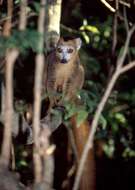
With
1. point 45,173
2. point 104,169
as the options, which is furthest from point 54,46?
point 104,169

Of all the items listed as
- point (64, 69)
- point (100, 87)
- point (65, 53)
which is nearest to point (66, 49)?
point (65, 53)

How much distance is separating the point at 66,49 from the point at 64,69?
14 centimetres

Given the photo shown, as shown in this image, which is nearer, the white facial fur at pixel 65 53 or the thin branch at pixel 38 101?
the thin branch at pixel 38 101

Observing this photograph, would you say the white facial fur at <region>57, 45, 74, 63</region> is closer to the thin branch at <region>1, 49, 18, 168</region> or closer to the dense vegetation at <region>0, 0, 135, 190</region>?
the dense vegetation at <region>0, 0, 135, 190</region>

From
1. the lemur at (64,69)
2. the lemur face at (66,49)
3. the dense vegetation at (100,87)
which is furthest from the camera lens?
the dense vegetation at (100,87)

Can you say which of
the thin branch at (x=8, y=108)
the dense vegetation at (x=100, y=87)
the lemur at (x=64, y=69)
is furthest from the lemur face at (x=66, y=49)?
the thin branch at (x=8, y=108)

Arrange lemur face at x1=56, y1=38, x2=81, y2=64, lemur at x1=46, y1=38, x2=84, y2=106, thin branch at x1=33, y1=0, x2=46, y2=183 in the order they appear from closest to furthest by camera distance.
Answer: thin branch at x1=33, y1=0, x2=46, y2=183 < lemur at x1=46, y1=38, x2=84, y2=106 < lemur face at x1=56, y1=38, x2=81, y2=64

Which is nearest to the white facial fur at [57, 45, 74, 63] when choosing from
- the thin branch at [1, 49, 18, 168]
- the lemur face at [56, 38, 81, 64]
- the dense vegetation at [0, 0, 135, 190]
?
the lemur face at [56, 38, 81, 64]

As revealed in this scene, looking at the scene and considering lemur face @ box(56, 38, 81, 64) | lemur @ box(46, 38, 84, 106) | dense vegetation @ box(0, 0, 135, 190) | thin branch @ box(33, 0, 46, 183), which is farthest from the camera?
dense vegetation @ box(0, 0, 135, 190)

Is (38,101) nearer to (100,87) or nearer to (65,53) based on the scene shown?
(65,53)

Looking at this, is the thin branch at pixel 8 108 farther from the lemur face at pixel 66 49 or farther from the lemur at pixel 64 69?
the lemur face at pixel 66 49

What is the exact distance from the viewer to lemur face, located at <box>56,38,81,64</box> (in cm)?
373

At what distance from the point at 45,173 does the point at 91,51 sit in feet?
11.7

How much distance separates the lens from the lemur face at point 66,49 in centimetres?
373
